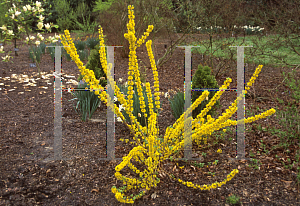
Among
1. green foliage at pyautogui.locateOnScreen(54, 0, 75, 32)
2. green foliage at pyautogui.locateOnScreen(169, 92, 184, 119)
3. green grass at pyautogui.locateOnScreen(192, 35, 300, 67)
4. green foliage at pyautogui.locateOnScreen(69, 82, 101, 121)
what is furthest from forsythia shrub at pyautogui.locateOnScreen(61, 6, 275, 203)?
green foliage at pyautogui.locateOnScreen(54, 0, 75, 32)

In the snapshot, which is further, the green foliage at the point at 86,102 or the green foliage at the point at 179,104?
the green foliage at the point at 86,102

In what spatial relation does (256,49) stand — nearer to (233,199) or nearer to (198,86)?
(198,86)

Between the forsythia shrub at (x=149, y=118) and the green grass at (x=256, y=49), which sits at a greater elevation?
the green grass at (x=256, y=49)

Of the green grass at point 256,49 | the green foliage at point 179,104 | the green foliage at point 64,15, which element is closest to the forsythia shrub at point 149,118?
the green foliage at point 179,104

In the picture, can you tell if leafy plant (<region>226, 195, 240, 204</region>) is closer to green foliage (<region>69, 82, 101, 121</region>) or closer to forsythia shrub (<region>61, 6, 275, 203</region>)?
forsythia shrub (<region>61, 6, 275, 203</region>)

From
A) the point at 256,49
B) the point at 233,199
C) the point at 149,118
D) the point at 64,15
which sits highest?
the point at 64,15

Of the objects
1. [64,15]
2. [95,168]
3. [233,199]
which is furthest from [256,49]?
[64,15]

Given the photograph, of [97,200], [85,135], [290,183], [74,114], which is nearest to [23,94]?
[74,114]

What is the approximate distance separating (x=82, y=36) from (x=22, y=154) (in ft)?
31.5

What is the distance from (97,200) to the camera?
6.57ft

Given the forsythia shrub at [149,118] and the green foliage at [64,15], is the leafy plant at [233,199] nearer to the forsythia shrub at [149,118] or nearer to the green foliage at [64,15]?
the forsythia shrub at [149,118]

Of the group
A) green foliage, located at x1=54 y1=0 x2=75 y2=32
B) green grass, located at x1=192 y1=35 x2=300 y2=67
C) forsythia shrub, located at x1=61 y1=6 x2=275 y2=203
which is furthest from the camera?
green foliage, located at x1=54 y1=0 x2=75 y2=32

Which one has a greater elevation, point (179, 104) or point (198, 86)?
point (198, 86)

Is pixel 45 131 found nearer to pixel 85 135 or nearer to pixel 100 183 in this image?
pixel 85 135
